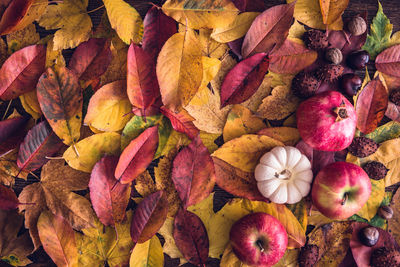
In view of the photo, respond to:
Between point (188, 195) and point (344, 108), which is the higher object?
point (344, 108)

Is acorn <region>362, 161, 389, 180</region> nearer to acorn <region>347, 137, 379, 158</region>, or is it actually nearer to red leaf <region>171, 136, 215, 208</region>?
acorn <region>347, 137, 379, 158</region>

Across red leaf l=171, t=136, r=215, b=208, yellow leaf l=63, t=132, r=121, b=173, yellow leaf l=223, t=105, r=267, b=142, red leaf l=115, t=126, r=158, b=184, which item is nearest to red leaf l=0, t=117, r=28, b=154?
yellow leaf l=63, t=132, r=121, b=173

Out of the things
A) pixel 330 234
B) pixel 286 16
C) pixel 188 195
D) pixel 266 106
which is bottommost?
pixel 330 234

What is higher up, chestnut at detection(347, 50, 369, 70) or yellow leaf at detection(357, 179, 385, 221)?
chestnut at detection(347, 50, 369, 70)

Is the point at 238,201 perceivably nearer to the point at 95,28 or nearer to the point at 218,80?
the point at 218,80

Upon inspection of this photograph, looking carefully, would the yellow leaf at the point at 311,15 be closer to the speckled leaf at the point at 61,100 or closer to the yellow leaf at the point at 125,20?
the yellow leaf at the point at 125,20

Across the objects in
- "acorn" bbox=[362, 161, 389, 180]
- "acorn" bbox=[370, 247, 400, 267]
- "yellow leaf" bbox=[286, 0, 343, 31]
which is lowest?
"acorn" bbox=[370, 247, 400, 267]

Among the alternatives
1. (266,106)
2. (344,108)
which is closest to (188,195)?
(266,106)
